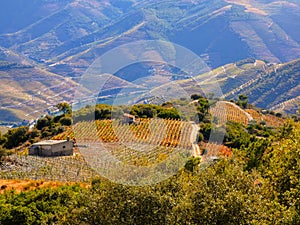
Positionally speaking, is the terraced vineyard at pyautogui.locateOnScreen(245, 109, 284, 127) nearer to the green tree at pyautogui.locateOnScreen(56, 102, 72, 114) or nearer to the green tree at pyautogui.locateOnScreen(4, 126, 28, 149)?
the green tree at pyautogui.locateOnScreen(56, 102, 72, 114)

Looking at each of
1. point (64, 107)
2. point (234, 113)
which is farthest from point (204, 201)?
point (234, 113)

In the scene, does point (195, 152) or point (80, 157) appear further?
point (80, 157)

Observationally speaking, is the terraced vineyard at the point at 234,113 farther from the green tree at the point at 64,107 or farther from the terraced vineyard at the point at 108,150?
the green tree at the point at 64,107

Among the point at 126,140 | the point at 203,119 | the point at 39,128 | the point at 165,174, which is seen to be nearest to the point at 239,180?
the point at 165,174

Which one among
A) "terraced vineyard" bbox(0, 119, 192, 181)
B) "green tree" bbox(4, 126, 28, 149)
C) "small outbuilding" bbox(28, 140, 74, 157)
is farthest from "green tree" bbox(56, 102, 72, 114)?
"small outbuilding" bbox(28, 140, 74, 157)

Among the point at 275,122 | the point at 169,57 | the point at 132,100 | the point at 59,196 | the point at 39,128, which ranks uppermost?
the point at 169,57

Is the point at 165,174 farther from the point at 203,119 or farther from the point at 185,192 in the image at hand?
the point at 203,119

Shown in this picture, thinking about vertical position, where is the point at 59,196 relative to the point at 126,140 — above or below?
below

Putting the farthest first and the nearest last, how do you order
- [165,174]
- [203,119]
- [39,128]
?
[39,128] → [203,119] → [165,174]

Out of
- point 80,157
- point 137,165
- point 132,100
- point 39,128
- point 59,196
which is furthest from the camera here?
point 39,128
